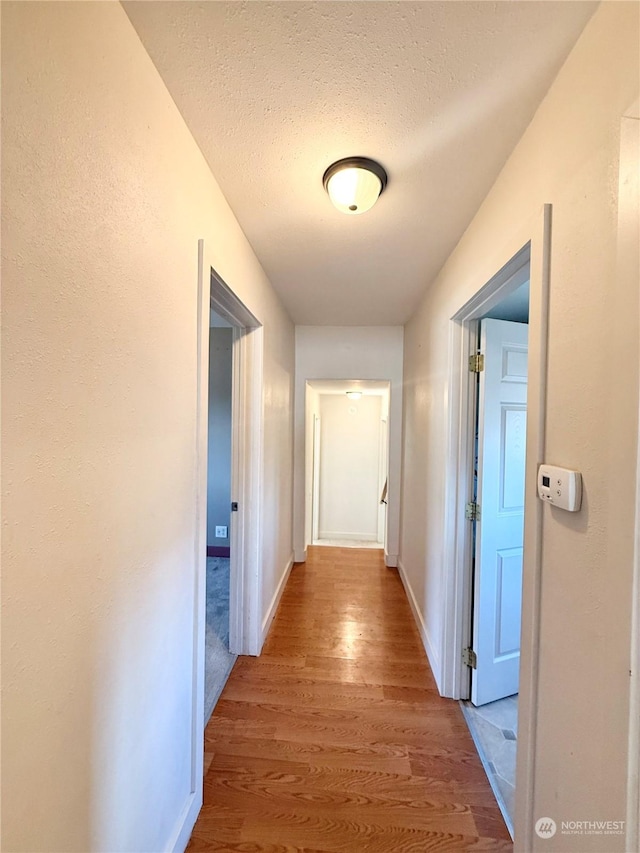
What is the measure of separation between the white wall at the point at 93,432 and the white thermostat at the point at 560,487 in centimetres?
105

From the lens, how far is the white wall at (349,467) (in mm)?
5801

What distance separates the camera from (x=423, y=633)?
2.18 meters

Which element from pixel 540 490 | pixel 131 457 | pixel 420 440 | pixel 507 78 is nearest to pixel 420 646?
pixel 420 440

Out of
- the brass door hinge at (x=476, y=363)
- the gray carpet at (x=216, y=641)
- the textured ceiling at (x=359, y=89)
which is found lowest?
the gray carpet at (x=216, y=641)

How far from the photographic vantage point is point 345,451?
19.2ft

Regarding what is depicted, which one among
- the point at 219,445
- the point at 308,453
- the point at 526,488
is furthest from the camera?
the point at 308,453

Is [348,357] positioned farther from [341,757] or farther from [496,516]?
[341,757]

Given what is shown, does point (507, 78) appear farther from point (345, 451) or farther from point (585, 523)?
point (345, 451)

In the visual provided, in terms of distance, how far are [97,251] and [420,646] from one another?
8.57ft

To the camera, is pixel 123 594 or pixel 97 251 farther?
pixel 123 594

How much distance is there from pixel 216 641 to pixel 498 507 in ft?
6.40

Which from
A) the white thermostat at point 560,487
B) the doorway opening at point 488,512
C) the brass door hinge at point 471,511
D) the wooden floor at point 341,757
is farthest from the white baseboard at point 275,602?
the white thermostat at point 560,487

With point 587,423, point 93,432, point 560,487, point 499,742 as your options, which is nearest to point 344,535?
point 499,742

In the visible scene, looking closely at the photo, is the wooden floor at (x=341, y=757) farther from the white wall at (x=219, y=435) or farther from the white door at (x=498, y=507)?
the white wall at (x=219, y=435)
